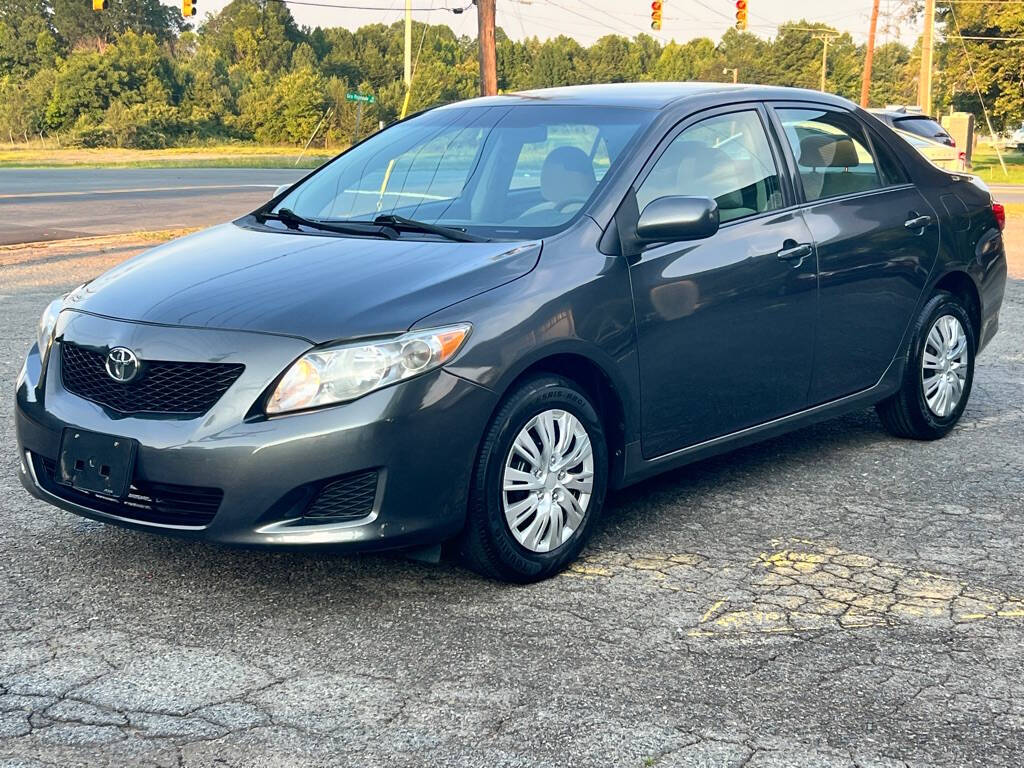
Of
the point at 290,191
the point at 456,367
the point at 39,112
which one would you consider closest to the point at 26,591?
the point at 456,367

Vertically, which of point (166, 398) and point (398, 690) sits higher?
point (166, 398)

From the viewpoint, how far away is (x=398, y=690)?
11.5 ft

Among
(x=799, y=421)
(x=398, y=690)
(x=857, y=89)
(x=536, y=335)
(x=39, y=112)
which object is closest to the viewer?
(x=398, y=690)

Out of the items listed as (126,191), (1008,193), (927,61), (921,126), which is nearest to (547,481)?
(921,126)

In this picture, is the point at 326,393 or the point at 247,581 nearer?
the point at 326,393

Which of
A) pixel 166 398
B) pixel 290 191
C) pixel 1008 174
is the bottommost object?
pixel 1008 174

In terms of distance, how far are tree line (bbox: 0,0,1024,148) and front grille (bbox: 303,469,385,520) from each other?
52.4m

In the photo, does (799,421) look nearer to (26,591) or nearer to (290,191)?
(290,191)

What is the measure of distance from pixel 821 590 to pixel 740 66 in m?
146

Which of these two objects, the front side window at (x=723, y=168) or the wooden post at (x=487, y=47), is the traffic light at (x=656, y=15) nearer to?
the wooden post at (x=487, y=47)

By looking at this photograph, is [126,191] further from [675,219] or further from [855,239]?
[675,219]

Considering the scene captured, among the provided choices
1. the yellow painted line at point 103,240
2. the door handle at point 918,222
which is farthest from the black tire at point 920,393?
the yellow painted line at point 103,240

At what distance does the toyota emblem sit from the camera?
13.2ft

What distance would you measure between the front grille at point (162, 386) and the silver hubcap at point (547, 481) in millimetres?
951
